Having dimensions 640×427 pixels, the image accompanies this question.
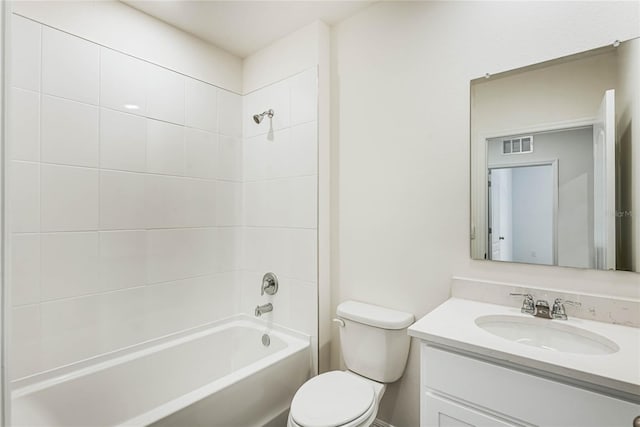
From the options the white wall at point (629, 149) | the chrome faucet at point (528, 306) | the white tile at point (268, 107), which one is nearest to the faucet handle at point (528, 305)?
the chrome faucet at point (528, 306)

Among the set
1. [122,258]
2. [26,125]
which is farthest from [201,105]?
[122,258]

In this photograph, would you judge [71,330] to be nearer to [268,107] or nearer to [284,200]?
[284,200]

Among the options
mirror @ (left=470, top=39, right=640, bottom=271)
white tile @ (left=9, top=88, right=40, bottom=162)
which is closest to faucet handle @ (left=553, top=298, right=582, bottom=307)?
mirror @ (left=470, top=39, right=640, bottom=271)

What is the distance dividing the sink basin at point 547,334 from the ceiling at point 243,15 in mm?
1820

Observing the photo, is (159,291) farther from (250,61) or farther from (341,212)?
(250,61)

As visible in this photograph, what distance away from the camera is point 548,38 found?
1.33m

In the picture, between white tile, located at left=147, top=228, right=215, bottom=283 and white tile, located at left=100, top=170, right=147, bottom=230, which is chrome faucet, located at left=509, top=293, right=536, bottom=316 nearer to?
white tile, located at left=147, top=228, right=215, bottom=283

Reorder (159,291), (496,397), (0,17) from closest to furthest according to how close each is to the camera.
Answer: (0,17), (496,397), (159,291)

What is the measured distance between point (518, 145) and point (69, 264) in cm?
223

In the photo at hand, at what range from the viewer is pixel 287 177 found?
214cm

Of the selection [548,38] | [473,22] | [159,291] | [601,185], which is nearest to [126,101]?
[159,291]

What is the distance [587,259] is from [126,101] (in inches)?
93.7

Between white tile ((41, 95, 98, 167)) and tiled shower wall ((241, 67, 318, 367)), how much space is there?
0.99 m

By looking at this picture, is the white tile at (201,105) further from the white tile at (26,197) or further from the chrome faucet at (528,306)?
the chrome faucet at (528,306)
